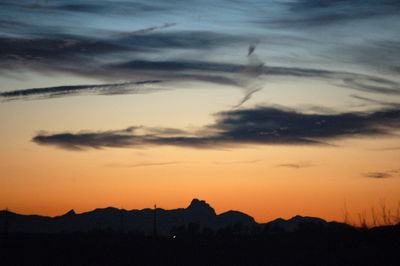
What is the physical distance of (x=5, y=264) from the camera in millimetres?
56656

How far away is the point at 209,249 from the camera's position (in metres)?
61.6

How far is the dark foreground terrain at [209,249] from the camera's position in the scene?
171 feet

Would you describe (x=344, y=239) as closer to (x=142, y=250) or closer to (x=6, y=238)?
(x=142, y=250)

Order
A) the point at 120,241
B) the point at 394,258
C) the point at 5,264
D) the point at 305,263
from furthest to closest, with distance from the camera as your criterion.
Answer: the point at 120,241 → the point at 5,264 → the point at 305,263 → the point at 394,258

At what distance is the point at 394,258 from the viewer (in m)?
46.5

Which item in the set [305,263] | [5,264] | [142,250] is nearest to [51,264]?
[5,264]

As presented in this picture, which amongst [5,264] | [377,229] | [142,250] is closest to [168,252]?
[142,250]

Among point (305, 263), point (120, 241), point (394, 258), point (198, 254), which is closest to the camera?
point (394, 258)

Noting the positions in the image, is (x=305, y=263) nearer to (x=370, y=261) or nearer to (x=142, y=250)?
(x=370, y=261)

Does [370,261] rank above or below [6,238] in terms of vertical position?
below

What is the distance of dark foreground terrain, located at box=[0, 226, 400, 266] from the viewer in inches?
2047

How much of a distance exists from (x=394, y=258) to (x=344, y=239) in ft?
34.2

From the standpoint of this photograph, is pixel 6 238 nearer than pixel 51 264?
No

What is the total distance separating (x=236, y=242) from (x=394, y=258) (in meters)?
20.2
